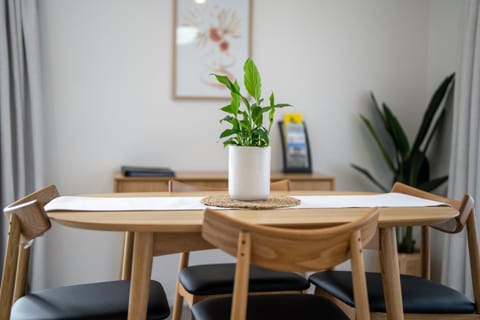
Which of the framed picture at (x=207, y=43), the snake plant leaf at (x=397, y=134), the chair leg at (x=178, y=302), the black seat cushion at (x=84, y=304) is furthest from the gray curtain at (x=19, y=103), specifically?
the snake plant leaf at (x=397, y=134)

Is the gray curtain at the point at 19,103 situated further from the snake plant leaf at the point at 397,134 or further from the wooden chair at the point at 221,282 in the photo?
the snake plant leaf at the point at 397,134

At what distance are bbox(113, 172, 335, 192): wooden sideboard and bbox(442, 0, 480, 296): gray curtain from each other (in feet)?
2.40

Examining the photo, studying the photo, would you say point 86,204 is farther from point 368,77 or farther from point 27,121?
point 368,77

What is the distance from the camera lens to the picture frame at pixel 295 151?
369cm

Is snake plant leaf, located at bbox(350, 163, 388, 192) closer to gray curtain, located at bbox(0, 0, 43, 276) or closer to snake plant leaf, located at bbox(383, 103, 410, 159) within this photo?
snake plant leaf, located at bbox(383, 103, 410, 159)

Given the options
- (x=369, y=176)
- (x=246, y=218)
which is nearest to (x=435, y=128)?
(x=369, y=176)

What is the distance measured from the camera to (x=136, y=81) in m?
3.63

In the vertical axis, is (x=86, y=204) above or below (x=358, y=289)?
above

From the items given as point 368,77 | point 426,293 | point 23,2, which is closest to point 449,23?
point 368,77

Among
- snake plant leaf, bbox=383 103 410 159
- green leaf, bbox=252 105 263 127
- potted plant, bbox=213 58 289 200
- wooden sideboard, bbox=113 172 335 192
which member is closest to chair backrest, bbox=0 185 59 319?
potted plant, bbox=213 58 289 200

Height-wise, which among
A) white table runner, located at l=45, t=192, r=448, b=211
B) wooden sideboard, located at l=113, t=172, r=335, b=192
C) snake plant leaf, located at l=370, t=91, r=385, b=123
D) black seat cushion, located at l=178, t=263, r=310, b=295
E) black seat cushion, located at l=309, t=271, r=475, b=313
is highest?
snake plant leaf, located at l=370, t=91, r=385, b=123

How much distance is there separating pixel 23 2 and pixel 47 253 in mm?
1510

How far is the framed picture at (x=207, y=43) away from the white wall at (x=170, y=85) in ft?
0.20

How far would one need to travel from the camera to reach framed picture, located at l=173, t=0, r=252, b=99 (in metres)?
3.66
